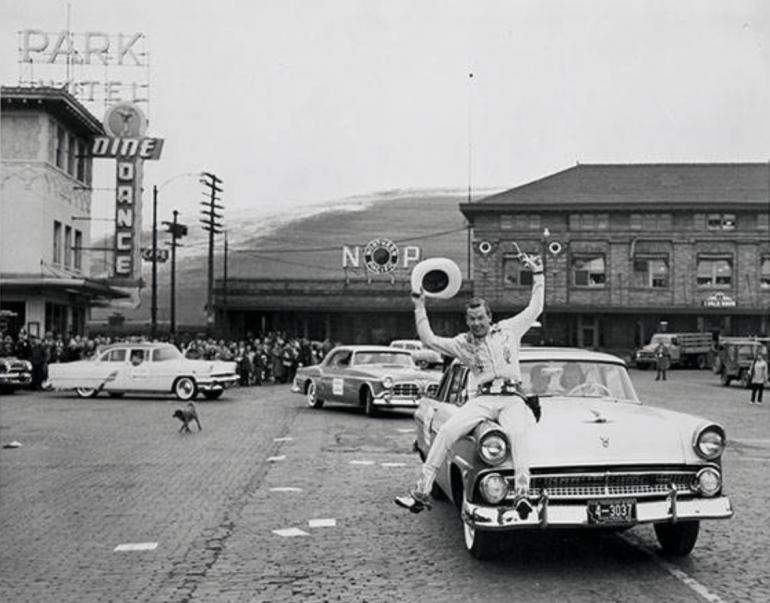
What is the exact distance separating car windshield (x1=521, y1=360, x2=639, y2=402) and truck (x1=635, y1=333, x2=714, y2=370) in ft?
150

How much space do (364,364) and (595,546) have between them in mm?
14002

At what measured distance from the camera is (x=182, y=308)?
136 meters

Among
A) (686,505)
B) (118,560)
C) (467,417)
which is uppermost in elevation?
(467,417)

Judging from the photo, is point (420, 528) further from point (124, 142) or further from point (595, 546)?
point (124, 142)

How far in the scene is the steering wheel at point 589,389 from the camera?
334 inches

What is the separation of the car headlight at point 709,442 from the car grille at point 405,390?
13269mm

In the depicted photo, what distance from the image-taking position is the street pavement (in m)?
6.69

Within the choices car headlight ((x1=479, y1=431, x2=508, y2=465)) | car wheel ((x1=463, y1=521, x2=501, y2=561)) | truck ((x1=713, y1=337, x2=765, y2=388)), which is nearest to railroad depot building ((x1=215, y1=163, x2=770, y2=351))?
truck ((x1=713, y1=337, x2=765, y2=388))

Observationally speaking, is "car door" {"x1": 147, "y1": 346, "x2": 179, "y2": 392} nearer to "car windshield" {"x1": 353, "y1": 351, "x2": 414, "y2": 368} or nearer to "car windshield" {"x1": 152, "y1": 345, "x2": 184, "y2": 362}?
"car windshield" {"x1": 152, "y1": 345, "x2": 184, "y2": 362}

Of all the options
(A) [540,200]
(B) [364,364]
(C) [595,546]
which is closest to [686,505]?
(C) [595,546]

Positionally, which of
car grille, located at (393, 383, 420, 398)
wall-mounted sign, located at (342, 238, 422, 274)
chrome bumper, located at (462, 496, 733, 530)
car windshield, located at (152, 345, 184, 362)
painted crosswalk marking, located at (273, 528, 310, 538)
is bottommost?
painted crosswalk marking, located at (273, 528, 310, 538)

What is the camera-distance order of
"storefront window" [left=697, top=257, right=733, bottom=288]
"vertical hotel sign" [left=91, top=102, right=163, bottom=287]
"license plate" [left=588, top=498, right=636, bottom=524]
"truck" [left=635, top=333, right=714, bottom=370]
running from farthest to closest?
"storefront window" [left=697, top=257, right=733, bottom=288] → "truck" [left=635, top=333, right=714, bottom=370] → "vertical hotel sign" [left=91, top=102, right=163, bottom=287] → "license plate" [left=588, top=498, right=636, bottom=524]

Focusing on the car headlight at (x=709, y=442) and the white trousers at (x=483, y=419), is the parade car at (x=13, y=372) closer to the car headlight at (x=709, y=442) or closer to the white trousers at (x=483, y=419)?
the white trousers at (x=483, y=419)

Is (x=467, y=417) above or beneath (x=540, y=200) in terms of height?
beneath
